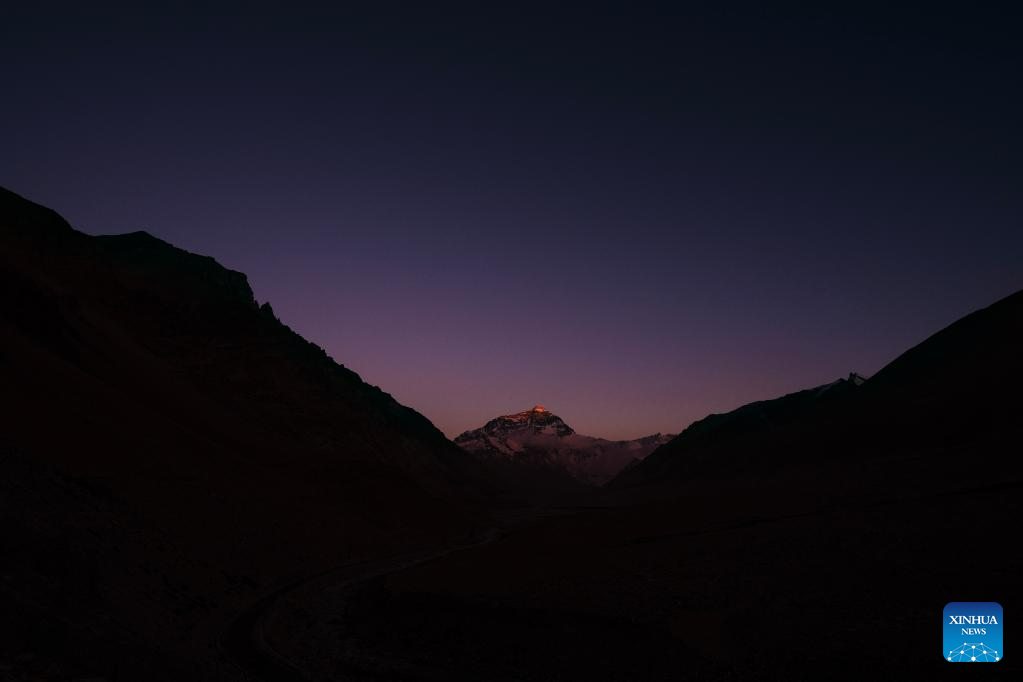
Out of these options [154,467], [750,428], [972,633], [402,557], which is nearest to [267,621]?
[154,467]

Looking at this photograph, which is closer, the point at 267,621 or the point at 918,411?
the point at 267,621

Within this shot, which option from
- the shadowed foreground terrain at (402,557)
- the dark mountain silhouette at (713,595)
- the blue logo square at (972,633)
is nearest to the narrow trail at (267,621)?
the shadowed foreground terrain at (402,557)

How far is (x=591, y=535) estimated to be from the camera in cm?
4806

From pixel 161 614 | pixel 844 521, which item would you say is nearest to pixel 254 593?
pixel 161 614

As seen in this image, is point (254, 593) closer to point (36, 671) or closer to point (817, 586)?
point (36, 671)

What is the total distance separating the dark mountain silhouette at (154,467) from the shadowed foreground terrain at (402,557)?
25 cm

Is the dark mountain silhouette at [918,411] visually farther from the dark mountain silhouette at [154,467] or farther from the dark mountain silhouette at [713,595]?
the dark mountain silhouette at [154,467]

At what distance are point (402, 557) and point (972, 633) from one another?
41.3 metres

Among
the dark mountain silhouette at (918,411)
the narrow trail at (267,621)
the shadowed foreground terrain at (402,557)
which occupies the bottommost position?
the narrow trail at (267,621)

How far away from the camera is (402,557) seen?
53781 millimetres

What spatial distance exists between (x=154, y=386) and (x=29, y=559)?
2301 inches

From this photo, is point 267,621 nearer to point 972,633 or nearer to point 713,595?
point 713,595

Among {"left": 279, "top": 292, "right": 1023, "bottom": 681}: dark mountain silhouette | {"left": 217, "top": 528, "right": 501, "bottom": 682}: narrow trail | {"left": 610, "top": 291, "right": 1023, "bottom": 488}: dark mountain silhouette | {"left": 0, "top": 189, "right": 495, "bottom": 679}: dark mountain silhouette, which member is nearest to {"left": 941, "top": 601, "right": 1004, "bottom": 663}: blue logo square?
{"left": 279, "top": 292, "right": 1023, "bottom": 681}: dark mountain silhouette

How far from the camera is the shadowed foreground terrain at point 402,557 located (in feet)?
74.0
